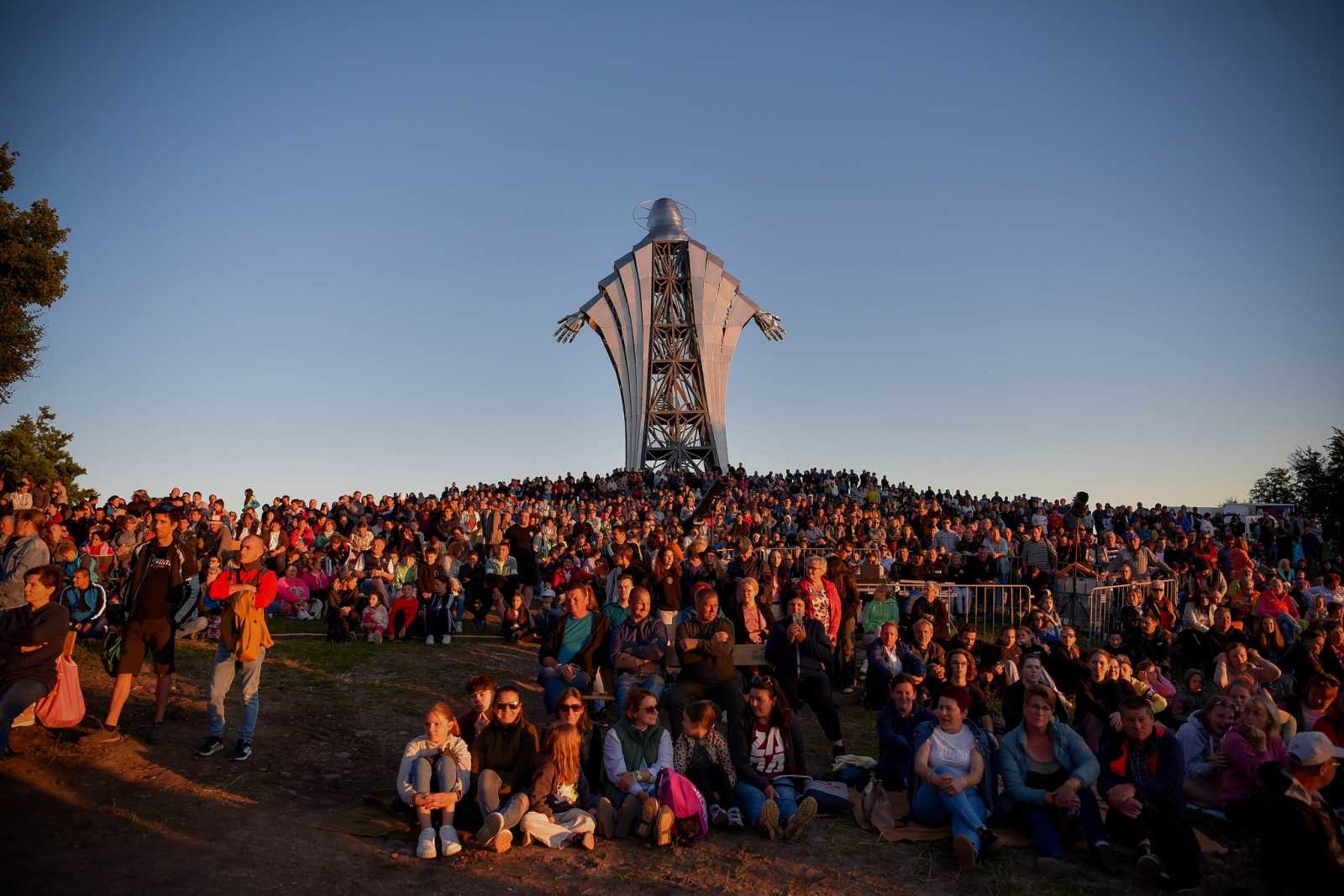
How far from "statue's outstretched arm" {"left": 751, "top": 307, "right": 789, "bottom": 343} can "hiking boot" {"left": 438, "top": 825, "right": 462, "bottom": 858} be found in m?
42.0

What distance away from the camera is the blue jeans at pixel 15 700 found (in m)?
5.81

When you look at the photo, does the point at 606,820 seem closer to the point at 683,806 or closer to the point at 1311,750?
the point at 683,806

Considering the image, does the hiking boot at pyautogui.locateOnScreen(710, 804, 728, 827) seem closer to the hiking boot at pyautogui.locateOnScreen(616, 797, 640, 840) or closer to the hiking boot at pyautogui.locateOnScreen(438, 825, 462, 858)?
the hiking boot at pyautogui.locateOnScreen(616, 797, 640, 840)

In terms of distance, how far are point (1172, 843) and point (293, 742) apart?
6529mm

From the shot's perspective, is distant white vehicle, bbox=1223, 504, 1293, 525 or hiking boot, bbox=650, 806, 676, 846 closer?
hiking boot, bbox=650, 806, 676, 846

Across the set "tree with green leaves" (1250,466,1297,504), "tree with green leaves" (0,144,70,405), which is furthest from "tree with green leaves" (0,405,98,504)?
"tree with green leaves" (1250,466,1297,504)

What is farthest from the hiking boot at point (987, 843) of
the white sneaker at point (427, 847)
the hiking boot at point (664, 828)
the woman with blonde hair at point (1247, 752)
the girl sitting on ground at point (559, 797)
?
the white sneaker at point (427, 847)

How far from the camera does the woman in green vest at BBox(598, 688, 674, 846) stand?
5.61 m

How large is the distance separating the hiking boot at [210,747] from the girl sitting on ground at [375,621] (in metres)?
4.87

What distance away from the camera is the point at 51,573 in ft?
20.5

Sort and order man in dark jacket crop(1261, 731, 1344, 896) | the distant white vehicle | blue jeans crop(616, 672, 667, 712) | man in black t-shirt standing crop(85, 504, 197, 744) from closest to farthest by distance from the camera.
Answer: man in dark jacket crop(1261, 731, 1344, 896) → man in black t-shirt standing crop(85, 504, 197, 744) → blue jeans crop(616, 672, 667, 712) → the distant white vehicle

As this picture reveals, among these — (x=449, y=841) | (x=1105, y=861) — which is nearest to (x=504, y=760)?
(x=449, y=841)

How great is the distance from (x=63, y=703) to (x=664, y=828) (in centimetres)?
455

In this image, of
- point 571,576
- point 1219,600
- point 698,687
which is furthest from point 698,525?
point 698,687
